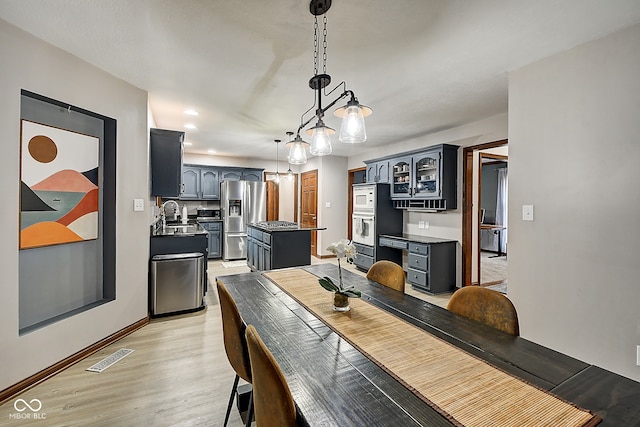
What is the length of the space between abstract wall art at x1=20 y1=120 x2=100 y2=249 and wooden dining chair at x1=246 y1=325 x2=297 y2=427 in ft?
7.67

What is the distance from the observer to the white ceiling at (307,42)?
5.63 ft

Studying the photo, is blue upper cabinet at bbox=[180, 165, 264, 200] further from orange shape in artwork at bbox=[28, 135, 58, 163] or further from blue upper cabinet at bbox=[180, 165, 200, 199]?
orange shape in artwork at bbox=[28, 135, 58, 163]

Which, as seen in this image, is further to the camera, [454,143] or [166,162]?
[454,143]

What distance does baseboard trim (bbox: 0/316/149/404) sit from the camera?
6.39 feet

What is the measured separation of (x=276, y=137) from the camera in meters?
5.01

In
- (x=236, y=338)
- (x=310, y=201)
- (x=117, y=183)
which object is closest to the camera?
(x=236, y=338)

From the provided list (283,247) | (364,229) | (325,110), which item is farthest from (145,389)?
(364,229)

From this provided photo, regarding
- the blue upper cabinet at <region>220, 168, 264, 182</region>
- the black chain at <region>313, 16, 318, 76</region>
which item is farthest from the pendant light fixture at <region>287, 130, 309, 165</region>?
the blue upper cabinet at <region>220, 168, 264, 182</region>

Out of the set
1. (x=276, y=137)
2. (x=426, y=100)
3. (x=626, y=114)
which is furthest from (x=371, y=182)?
(x=626, y=114)

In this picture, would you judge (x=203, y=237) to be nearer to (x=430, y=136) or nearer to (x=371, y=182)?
(x=371, y=182)

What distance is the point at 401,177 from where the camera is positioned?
5129 mm

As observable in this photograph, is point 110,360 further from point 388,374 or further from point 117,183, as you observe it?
point 388,374

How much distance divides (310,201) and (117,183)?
4805mm

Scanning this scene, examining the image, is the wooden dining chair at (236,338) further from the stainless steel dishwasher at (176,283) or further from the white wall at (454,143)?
the white wall at (454,143)
